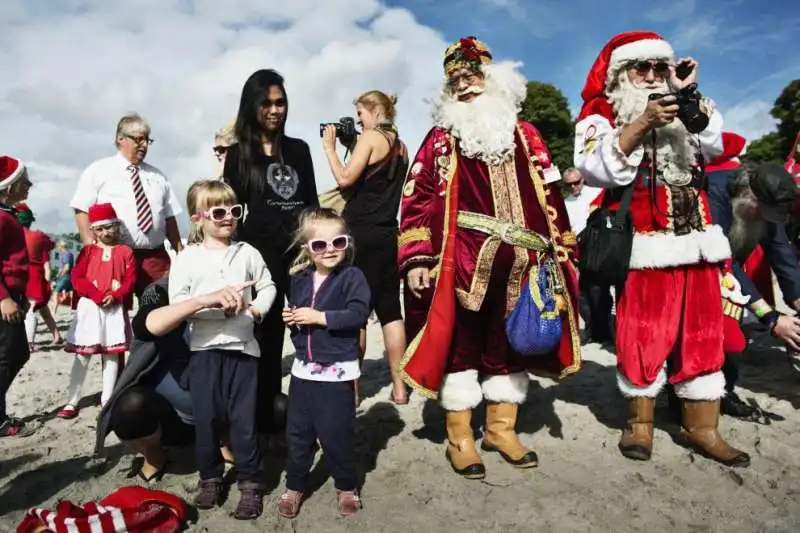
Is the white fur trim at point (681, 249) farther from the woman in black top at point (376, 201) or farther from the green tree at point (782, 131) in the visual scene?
the green tree at point (782, 131)

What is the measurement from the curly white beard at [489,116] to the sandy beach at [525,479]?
1715 millimetres

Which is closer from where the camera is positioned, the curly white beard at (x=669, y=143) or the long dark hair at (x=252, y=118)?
the curly white beard at (x=669, y=143)

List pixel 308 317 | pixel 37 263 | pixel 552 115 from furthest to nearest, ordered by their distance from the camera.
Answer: pixel 552 115, pixel 37 263, pixel 308 317

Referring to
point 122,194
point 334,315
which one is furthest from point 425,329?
point 122,194

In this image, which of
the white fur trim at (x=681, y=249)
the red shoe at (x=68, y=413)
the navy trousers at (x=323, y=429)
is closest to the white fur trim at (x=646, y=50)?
the white fur trim at (x=681, y=249)

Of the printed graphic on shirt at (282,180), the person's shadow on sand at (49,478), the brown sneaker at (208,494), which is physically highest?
the printed graphic on shirt at (282,180)

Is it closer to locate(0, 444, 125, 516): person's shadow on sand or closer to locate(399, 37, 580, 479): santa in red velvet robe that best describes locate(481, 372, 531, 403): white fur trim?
locate(399, 37, 580, 479): santa in red velvet robe

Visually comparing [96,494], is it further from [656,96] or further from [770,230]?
[770,230]

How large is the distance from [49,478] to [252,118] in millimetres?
2230

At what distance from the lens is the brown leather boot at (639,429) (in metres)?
3.10

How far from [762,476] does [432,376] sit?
1.70 metres

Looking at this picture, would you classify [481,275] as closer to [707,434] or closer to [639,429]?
[639,429]

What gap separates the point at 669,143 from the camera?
10.0 feet

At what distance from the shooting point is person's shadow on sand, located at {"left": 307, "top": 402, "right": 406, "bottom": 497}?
9.77 ft
